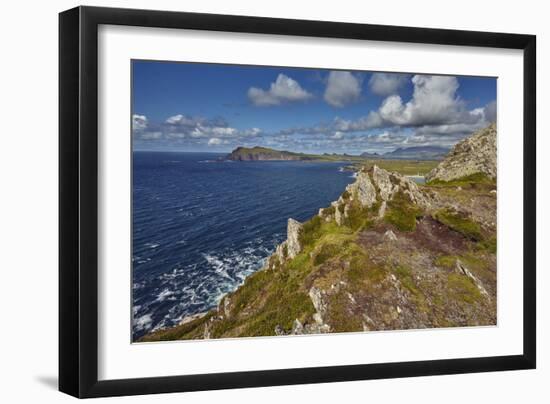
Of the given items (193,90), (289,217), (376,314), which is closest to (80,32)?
(193,90)

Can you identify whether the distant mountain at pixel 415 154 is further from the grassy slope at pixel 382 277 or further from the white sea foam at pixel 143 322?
the white sea foam at pixel 143 322

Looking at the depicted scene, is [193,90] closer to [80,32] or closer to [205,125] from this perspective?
[205,125]

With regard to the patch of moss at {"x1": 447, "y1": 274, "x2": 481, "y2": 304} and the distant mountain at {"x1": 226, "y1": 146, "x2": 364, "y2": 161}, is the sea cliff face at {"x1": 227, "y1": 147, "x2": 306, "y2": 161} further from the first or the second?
the patch of moss at {"x1": 447, "y1": 274, "x2": 481, "y2": 304}

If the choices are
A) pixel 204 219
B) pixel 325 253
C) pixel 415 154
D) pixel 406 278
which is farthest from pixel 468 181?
pixel 204 219

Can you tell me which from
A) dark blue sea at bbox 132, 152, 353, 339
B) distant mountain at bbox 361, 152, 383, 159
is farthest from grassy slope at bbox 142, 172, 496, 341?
distant mountain at bbox 361, 152, 383, 159

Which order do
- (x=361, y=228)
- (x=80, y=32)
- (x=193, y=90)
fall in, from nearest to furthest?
(x=80, y=32), (x=193, y=90), (x=361, y=228)

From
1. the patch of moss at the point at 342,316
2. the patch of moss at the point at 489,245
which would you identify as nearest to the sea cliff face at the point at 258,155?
the patch of moss at the point at 342,316
